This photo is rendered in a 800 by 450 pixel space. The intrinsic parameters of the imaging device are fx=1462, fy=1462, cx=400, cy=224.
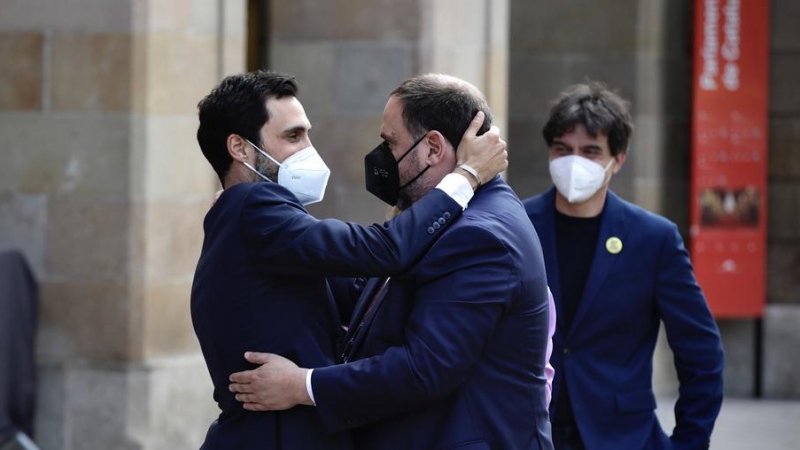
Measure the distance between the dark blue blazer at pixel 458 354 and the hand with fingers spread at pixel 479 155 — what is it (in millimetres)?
102

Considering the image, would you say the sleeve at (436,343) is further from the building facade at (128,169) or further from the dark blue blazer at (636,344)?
the building facade at (128,169)

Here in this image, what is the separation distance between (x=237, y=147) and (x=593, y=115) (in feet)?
5.65

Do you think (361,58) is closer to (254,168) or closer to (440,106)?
(254,168)

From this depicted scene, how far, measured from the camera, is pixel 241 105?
12.5 feet

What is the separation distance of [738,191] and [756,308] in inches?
33.8

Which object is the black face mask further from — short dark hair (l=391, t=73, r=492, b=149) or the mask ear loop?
the mask ear loop

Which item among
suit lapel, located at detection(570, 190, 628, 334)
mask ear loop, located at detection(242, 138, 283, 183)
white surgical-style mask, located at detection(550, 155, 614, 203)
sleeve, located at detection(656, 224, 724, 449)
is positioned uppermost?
mask ear loop, located at detection(242, 138, 283, 183)

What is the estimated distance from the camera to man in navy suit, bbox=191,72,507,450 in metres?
3.60

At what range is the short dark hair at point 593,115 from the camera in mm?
5168

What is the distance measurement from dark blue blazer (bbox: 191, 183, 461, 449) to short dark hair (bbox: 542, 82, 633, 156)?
166 cm

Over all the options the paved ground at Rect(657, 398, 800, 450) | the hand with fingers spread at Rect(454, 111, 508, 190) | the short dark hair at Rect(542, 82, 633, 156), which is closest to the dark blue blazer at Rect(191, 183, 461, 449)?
the hand with fingers spread at Rect(454, 111, 508, 190)

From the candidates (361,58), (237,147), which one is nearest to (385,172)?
(237,147)

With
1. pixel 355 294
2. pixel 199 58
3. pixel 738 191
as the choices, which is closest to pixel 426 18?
pixel 199 58

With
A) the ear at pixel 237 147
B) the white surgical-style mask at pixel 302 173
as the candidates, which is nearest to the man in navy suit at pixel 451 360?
the white surgical-style mask at pixel 302 173
